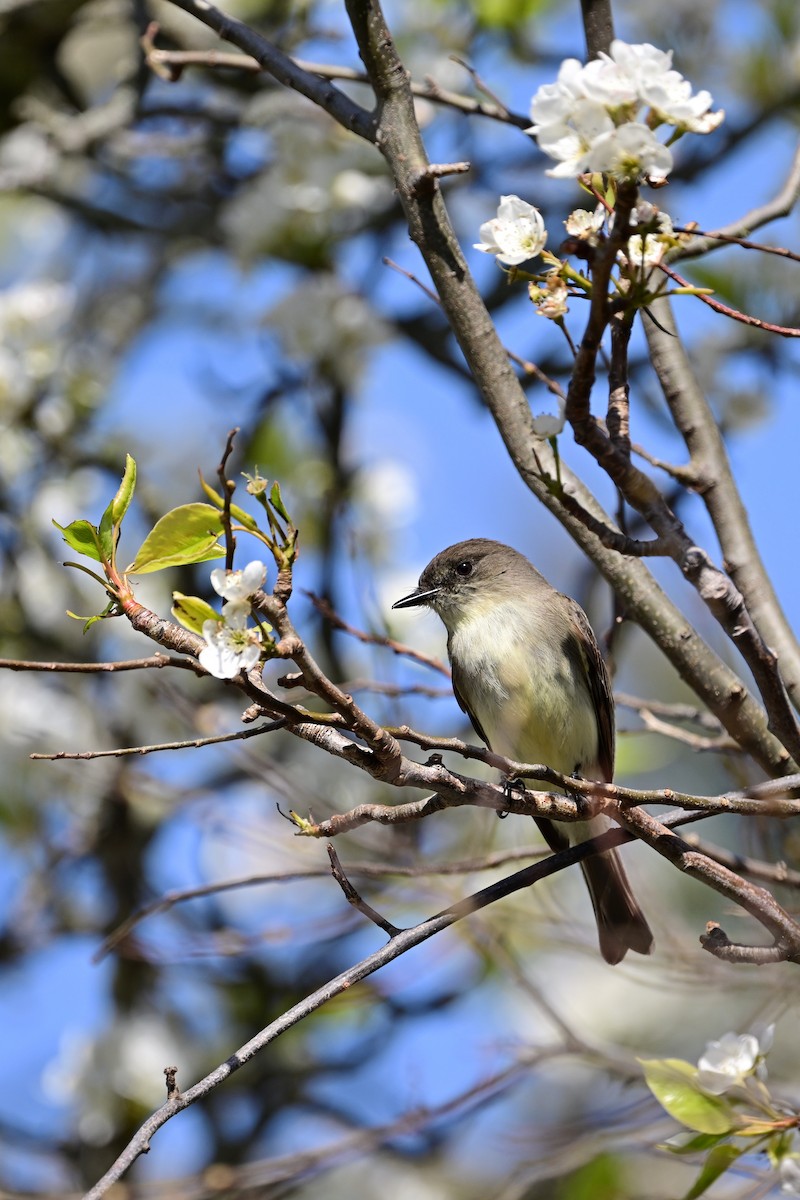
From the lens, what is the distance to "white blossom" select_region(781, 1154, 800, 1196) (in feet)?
7.20

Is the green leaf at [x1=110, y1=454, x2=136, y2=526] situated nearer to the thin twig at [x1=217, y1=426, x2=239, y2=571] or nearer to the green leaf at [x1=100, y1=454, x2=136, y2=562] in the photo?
the green leaf at [x1=100, y1=454, x2=136, y2=562]

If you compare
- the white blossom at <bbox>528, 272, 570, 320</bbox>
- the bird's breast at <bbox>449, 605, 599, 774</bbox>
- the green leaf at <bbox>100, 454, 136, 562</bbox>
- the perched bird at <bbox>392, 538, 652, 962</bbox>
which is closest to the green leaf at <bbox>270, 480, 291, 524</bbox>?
the green leaf at <bbox>100, 454, 136, 562</bbox>

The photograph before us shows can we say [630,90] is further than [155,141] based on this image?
No

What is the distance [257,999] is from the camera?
230 inches

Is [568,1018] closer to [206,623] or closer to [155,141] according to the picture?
[155,141]

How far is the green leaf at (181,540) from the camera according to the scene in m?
1.85

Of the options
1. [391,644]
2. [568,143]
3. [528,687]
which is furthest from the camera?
[528,687]

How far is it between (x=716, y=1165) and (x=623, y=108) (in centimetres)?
169

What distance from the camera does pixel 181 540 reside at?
74.1 inches

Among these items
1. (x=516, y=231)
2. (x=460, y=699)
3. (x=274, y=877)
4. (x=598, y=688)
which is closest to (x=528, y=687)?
(x=598, y=688)

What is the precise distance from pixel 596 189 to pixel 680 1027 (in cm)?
634

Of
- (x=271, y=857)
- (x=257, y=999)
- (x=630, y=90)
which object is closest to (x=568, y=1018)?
(x=257, y=999)

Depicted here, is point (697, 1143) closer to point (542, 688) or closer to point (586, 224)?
point (586, 224)

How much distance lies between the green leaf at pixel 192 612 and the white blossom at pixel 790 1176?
137 cm
